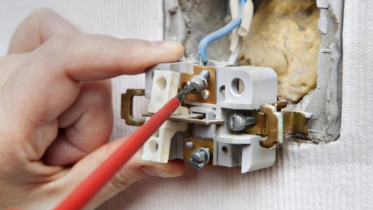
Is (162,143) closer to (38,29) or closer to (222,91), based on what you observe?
(222,91)

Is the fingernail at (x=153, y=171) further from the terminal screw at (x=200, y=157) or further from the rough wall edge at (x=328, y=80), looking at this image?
the rough wall edge at (x=328, y=80)

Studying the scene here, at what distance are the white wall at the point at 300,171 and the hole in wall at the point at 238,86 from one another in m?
0.10

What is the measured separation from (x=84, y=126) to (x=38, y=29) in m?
0.22

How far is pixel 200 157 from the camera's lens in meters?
0.55

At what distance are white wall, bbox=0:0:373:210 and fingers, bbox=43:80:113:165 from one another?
7 centimetres

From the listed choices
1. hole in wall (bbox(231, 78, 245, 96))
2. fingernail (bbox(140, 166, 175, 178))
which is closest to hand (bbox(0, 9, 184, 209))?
fingernail (bbox(140, 166, 175, 178))

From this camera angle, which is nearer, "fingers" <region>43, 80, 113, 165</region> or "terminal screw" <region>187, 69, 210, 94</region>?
"terminal screw" <region>187, 69, 210, 94</region>

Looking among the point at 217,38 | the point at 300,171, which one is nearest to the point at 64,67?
the point at 217,38

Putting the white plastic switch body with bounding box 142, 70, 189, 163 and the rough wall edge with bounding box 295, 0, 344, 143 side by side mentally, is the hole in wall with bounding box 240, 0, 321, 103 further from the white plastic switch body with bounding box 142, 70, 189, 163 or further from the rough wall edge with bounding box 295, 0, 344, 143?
the white plastic switch body with bounding box 142, 70, 189, 163

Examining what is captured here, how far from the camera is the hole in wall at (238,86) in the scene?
0.53 metres

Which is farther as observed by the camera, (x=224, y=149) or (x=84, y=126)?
(x=84, y=126)

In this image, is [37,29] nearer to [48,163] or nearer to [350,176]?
[48,163]

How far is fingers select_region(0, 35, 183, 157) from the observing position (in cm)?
60

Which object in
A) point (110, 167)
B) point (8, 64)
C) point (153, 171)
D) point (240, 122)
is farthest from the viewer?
point (8, 64)
